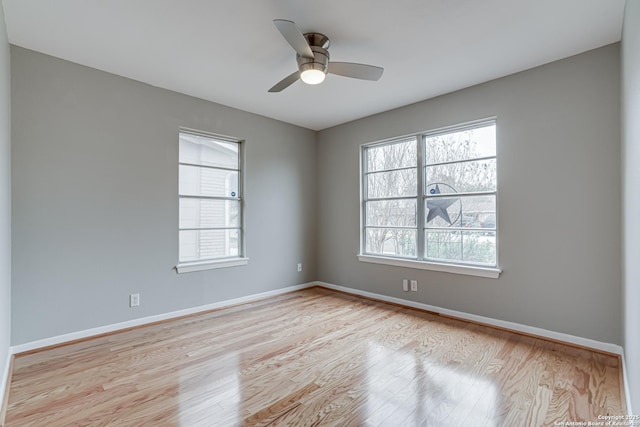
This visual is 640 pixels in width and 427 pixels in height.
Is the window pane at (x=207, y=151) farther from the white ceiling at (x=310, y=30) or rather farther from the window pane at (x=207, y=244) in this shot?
the window pane at (x=207, y=244)

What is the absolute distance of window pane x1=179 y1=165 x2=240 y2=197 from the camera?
380cm

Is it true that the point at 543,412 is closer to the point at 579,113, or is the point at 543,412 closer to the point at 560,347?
the point at 560,347

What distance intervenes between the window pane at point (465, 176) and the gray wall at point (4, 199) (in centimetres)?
402

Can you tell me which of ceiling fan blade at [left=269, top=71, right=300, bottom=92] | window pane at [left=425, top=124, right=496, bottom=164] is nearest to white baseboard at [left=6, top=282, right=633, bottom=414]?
window pane at [left=425, top=124, right=496, bottom=164]

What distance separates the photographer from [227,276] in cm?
408

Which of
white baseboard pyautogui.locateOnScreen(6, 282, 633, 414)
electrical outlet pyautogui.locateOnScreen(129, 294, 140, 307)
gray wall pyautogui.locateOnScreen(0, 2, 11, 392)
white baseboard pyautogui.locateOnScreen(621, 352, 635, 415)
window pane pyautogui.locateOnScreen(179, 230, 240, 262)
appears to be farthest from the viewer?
window pane pyautogui.locateOnScreen(179, 230, 240, 262)

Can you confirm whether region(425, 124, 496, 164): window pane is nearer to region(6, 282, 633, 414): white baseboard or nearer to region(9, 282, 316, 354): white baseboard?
region(6, 282, 633, 414): white baseboard

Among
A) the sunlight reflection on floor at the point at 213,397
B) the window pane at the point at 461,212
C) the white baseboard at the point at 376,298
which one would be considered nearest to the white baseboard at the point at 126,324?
the white baseboard at the point at 376,298

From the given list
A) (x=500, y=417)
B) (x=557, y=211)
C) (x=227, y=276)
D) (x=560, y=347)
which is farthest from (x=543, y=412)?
(x=227, y=276)

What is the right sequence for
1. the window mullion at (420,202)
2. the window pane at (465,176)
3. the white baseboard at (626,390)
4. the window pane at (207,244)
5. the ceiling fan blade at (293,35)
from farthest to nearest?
the window mullion at (420,202) < the window pane at (207,244) < the window pane at (465,176) < the ceiling fan blade at (293,35) < the white baseboard at (626,390)

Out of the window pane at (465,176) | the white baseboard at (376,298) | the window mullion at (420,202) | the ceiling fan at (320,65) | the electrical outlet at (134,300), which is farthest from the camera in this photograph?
the window mullion at (420,202)

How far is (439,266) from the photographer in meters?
3.70

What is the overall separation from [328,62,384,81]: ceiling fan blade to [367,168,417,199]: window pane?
5.80 feet

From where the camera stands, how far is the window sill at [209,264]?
3.66 meters
